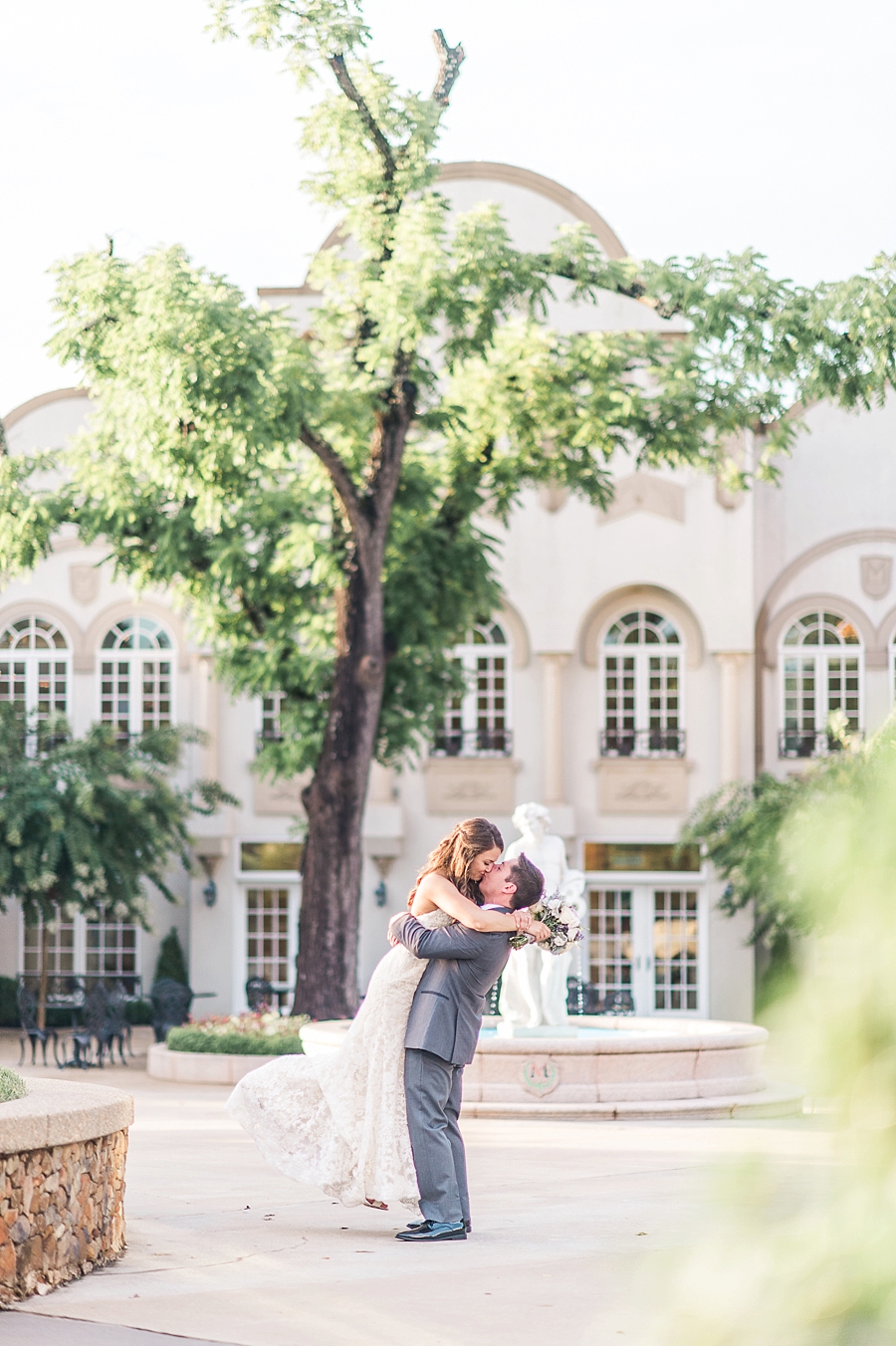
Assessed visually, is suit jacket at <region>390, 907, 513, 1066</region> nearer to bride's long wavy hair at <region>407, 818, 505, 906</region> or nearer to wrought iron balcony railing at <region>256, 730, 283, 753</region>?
bride's long wavy hair at <region>407, 818, 505, 906</region>

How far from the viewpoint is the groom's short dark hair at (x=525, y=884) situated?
694 cm

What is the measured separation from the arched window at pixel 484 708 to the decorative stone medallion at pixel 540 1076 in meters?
14.3

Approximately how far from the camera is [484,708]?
91.9 ft

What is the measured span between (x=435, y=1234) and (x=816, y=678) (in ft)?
72.5

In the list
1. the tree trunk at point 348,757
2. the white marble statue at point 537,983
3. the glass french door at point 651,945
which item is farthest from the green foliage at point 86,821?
the white marble statue at point 537,983

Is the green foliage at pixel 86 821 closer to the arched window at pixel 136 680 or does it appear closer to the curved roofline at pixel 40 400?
→ the arched window at pixel 136 680

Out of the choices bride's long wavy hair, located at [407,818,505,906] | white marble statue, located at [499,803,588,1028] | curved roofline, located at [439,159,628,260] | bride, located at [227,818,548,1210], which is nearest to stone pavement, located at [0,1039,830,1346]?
bride, located at [227,818,548,1210]

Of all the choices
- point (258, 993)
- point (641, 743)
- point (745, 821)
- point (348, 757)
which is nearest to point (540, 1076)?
point (348, 757)

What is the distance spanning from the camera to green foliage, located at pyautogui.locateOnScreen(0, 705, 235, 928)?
2172cm

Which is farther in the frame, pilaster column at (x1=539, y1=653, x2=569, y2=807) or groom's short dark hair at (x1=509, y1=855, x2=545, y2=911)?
pilaster column at (x1=539, y1=653, x2=569, y2=807)

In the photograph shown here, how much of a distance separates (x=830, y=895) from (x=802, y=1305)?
334 mm

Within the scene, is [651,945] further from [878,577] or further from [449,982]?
[449,982]

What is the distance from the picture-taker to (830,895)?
1.46 metres

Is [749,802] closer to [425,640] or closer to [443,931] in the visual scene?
[425,640]
